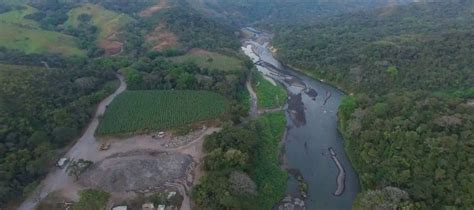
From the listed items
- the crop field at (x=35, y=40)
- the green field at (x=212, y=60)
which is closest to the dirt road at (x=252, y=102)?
the green field at (x=212, y=60)

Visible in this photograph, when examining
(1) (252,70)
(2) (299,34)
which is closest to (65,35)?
(1) (252,70)

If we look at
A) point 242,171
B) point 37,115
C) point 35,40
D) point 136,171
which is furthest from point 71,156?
point 35,40

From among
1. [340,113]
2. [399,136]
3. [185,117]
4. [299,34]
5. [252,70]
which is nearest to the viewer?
[399,136]

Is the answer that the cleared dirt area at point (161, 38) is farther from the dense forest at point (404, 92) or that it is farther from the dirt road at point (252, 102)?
the dense forest at point (404, 92)

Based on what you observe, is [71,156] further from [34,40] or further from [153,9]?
[153,9]

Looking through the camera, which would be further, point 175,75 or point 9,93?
point 175,75

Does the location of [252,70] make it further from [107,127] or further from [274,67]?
[107,127]
